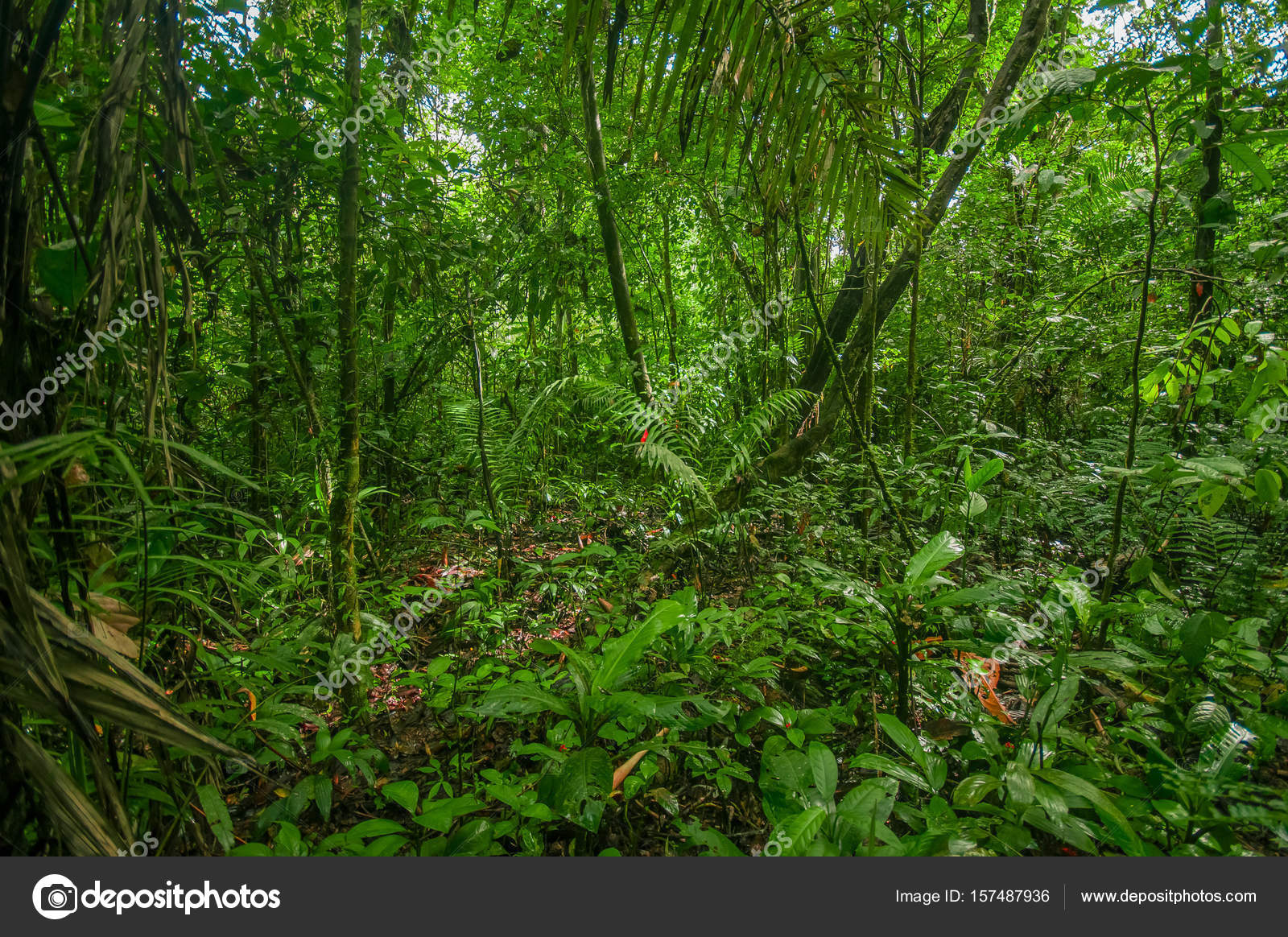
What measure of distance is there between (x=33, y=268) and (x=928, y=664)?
2.21 meters

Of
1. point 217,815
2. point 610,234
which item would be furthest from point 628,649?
point 610,234

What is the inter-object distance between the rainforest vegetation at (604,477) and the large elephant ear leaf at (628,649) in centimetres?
3

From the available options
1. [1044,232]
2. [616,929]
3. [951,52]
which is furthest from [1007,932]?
[1044,232]

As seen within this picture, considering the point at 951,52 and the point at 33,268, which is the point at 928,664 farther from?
the point at 951,52

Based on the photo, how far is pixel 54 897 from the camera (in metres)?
0.90

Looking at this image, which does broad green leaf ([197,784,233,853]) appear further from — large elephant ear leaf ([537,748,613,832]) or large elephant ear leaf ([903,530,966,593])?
large elephant ear leaf ([903,530,966,593])

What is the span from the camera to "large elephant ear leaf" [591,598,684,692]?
4.63 ft

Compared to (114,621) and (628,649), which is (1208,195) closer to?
(628,649)

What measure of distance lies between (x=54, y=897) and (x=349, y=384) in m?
1.57

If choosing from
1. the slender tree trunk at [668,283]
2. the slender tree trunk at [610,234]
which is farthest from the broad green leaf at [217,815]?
the slender tree trunk at [668,283]

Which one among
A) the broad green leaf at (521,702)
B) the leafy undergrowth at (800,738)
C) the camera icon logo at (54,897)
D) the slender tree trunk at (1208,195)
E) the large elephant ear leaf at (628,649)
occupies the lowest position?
the leafy undergrowth at (800,738)

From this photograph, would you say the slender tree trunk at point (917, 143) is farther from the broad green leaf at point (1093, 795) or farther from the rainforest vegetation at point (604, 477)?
the broad green leaf at point (1093, 795)

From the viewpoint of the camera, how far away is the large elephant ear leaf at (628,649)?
1412 millimetres

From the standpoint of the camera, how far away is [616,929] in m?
1.01
